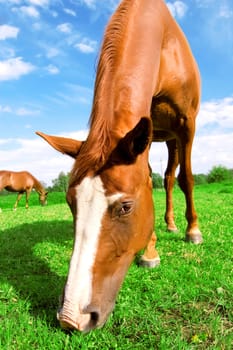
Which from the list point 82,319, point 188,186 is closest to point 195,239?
point 188,186

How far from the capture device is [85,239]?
2.70m

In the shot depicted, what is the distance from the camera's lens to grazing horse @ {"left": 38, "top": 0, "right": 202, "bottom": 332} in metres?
2.61

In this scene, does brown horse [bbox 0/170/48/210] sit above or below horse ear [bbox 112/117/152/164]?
below

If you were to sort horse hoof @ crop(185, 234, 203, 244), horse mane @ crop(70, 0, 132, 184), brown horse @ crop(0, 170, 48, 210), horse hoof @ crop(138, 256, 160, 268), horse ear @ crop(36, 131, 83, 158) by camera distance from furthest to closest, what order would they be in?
brown horse @ crop(0, 170, 48, 210)
horse hoof @ crop(185, 234, 203, 244)
horse hoof @ crop(138, 256, 160, 268)
horse ear @ crop(36, 131, 83, 158)
horse mane @ crop(70, 0, 132, 184)

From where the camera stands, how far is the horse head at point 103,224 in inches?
99.4

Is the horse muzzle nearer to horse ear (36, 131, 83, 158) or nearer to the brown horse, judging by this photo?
horse ear (36, 131, 83, 158)

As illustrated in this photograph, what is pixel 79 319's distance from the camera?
2447 millimetres

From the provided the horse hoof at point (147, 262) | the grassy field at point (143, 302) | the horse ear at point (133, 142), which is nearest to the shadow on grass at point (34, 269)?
the grassy field at point (143, 302)

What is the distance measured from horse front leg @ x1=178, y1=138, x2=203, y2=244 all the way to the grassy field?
23 centimetres

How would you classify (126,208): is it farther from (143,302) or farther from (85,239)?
(143,302)

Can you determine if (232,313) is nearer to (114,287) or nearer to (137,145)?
(114,287)

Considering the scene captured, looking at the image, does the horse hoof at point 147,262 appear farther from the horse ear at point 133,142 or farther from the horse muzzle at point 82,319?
the horse muzzle at point 82,319

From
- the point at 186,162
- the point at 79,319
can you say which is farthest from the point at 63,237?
the point at 79,319

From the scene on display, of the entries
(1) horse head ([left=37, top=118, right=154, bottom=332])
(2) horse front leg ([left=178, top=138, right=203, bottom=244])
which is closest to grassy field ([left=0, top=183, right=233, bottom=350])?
(2) horse front leg ([left=178, top=138, right=203, bottom=244])
